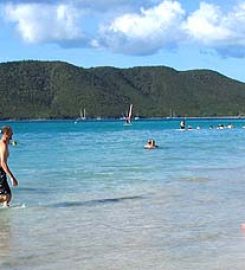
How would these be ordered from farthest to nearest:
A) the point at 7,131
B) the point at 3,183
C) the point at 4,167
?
the point at 3,183 → the point at 4,167 → the point at 7,131

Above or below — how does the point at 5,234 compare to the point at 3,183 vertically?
below

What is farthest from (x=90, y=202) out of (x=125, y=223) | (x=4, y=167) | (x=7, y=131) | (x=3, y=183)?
(x=7, y=131)

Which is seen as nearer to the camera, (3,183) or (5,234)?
(5,234)

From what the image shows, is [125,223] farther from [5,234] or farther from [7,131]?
[7,131]

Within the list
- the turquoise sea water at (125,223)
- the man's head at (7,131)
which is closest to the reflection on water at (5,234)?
the turquoise sea water at (125,223)

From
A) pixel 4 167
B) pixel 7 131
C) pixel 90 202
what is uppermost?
pixel 7 131

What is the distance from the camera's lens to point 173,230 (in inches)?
437

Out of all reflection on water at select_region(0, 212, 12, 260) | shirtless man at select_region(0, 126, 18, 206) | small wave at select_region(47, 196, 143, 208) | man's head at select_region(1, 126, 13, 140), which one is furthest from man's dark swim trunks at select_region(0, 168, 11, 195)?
small wave at select_region(47, 196, 143, 208)

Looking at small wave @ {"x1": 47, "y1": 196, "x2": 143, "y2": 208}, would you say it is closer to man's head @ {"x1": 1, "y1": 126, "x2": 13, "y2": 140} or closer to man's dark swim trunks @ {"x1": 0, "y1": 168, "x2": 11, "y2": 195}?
man's dark swim trunks @ {"x1": 0, "y1": 168, "x2": 11, "y2": 195}

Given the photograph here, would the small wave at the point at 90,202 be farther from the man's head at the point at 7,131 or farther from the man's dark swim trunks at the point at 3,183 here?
the man's head at the point at 7,131

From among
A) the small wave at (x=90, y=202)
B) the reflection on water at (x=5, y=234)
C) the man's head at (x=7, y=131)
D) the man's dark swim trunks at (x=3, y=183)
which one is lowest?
the small wave at (x=90, y=202)

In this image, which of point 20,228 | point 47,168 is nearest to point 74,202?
point 20,228

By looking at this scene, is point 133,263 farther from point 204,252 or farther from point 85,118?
point 85,118

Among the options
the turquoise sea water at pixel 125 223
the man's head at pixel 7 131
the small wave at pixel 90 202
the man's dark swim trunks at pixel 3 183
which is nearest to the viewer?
the turquoise sea water at pixel 125 223
